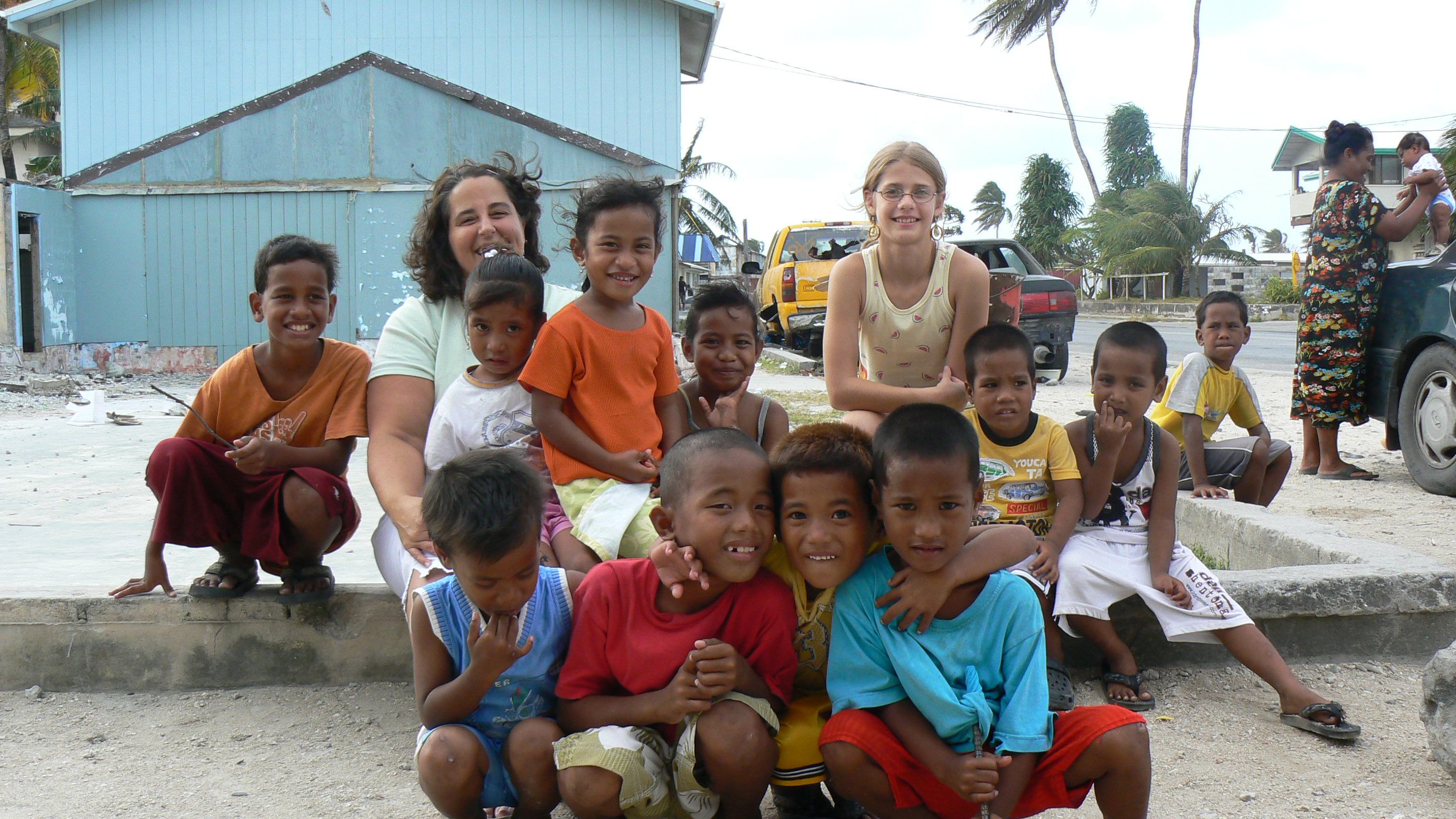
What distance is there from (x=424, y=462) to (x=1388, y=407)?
17.9 feet

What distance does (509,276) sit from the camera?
2842 mm

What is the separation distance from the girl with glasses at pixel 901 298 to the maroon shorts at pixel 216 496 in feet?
5.26

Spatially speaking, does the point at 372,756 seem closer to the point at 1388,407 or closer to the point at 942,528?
the point at 942,528

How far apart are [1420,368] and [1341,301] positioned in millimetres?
573

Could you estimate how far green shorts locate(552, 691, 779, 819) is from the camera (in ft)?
6.92

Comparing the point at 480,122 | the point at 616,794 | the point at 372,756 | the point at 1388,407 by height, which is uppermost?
the point at 480,122

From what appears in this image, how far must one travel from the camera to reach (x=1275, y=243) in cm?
5109

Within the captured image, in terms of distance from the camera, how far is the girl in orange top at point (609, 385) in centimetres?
269

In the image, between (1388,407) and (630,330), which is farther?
(1388,407)

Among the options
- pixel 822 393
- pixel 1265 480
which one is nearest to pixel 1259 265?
pixel 822 393

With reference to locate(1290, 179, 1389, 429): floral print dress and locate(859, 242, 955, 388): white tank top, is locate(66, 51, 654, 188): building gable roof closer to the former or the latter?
locate(1290, 179, 1389, 429): floral print dress

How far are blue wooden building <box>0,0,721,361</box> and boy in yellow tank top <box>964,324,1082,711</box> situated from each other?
8.99m

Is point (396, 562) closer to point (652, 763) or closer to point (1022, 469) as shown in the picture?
point (652, 763)

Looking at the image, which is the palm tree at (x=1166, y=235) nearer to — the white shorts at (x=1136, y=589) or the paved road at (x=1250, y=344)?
the paved road at (x=1250, y=344)
